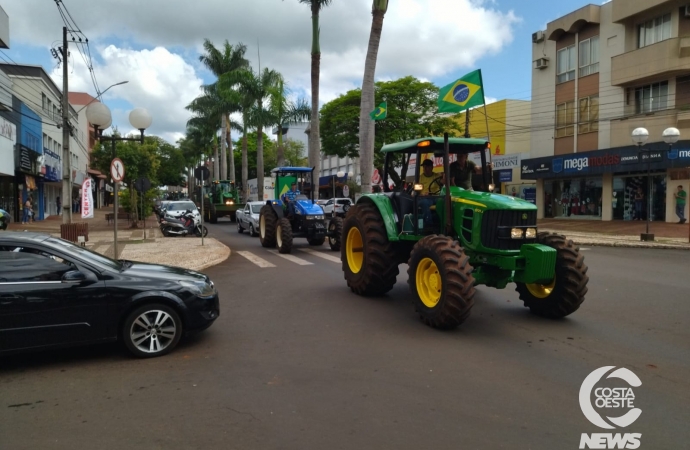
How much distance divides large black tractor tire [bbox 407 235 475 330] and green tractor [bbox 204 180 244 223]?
27.9 metres

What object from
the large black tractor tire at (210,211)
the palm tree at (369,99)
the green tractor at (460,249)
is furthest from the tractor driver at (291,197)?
the large black tractor tire at (210,211)

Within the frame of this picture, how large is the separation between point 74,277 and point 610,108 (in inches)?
1108

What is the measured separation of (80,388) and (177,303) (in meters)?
1.35

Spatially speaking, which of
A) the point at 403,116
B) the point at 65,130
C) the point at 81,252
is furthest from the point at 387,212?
the point at 403,116

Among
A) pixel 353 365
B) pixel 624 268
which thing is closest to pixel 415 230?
pixel 353 365

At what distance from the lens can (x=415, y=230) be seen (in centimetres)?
823

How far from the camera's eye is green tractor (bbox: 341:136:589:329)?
22.0 ft

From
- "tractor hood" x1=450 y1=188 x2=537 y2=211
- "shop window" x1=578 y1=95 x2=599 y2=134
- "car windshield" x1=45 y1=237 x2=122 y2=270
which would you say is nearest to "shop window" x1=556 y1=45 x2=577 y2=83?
"shop window" x1=578 y1=95 x2=599 y2=134

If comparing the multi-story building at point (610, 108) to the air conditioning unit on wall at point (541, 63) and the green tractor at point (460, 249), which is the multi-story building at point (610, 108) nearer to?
the air conditioning unit on wall at point (541, 63)

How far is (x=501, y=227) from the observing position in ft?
23.0

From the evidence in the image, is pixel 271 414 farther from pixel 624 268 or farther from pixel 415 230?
pixel 624 268

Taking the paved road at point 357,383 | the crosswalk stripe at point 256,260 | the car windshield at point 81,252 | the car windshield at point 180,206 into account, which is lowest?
the paved road at point 357,383

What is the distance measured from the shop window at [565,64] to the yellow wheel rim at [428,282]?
2697 cm

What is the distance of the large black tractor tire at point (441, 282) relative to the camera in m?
6.46
